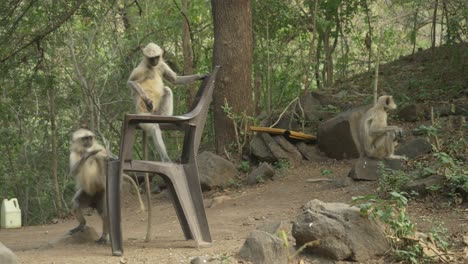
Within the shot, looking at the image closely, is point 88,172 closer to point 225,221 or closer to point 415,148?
point 225,221

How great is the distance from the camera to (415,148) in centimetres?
1035

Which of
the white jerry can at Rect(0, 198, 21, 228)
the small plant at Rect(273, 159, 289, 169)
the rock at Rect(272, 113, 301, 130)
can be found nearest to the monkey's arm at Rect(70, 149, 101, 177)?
the white jerry can at Rect(0, 198, 21, 228)

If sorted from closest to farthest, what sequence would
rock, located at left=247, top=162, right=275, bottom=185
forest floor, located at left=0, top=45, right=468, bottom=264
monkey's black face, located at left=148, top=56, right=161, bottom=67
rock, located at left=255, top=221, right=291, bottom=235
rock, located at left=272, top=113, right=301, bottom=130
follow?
rock, located at left=255, top=221, right=291, bottom=235 < forest floor, located at left=0, top=45, right=468, bottom=264 < monkey's black face, located at left=148, top=56, right=161, bottom=67 < rock, located at left=247, top=162, right=275, bottom=185 < rock, located at left=272, top=113, right=301, bottom=130

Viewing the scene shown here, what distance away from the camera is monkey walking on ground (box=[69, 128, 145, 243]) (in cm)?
773

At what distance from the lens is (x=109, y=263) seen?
6.37m

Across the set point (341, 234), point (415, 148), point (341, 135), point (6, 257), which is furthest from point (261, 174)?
point (6, 257)

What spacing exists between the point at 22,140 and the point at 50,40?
3.60m

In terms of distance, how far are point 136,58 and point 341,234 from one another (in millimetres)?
9582

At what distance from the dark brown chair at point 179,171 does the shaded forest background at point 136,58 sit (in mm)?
4636

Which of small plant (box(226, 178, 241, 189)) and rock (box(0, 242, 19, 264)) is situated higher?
small plant (box(226, 178, 241, 189))

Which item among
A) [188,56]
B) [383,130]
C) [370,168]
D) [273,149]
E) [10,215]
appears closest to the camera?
[370,168]

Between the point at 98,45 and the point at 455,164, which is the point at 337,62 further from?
the point at 455,164

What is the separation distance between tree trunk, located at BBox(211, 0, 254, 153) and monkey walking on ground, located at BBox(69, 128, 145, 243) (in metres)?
4.18

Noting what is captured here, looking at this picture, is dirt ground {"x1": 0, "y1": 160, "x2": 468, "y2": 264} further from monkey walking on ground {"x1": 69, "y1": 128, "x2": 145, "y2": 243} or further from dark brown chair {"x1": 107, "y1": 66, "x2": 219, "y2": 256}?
monkey walking on ground {"x1": 69, "y1": 128, "x2": 145, "y2": 243}
